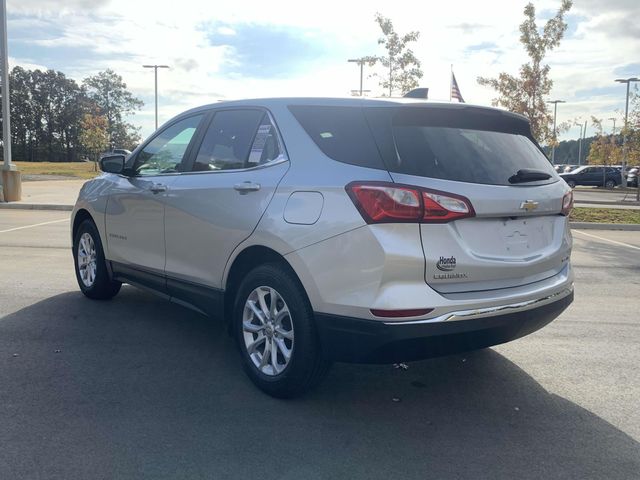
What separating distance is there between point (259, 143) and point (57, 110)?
97804mm

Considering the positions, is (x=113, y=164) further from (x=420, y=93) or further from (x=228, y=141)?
(x=420, y=93)

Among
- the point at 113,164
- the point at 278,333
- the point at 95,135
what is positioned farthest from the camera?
the point at 95,135

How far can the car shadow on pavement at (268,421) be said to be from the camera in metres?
2.96

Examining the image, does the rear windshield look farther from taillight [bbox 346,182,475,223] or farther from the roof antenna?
the roof antenna

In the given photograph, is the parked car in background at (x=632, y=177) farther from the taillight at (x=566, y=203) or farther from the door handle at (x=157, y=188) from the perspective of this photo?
the door handle at (x=157, y=188)

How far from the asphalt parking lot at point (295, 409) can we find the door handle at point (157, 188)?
1.18 metres

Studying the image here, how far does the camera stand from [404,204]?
3.13 meters

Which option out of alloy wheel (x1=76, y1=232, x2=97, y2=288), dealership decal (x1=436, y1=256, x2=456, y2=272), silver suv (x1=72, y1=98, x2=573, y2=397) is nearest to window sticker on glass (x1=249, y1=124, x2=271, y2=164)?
silver suv (x1=72, y1=98, x2=573, y2=397)

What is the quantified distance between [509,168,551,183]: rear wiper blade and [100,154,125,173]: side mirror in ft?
11.3

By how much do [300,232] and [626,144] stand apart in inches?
1103

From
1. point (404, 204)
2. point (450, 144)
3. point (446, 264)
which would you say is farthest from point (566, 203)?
point (404, 204)

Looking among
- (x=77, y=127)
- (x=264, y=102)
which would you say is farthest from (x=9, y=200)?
(x=77, y=127)

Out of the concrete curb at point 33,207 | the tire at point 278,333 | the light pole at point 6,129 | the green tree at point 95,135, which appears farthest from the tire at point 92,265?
the green tree at point 95,135

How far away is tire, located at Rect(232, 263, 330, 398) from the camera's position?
345 cm
